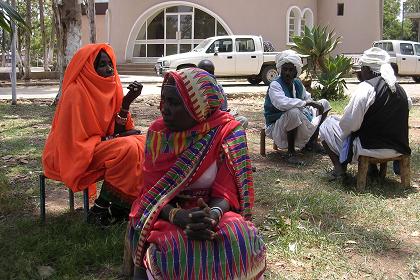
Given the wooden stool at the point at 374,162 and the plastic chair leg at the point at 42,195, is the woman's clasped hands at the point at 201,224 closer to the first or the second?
the plastic chair leg at the point at 42,195

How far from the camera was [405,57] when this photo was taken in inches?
762

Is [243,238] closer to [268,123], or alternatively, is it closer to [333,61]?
[268,123]

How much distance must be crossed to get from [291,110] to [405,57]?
15.4m

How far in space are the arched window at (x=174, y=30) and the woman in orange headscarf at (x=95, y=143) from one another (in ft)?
67.1

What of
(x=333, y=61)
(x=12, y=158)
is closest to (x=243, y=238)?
(x=12, y=158)

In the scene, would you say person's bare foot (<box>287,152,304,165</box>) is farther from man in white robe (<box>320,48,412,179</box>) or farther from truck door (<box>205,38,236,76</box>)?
truck door (<box>205,38,236,76</box>)

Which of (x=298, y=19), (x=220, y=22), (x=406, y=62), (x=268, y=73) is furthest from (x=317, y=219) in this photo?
(x=298, y=19)

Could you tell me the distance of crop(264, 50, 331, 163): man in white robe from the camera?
18.4 ft

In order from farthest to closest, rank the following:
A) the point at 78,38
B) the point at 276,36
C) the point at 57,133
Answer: the point at 276,36 < the point at 78,38 < the point at 57,133

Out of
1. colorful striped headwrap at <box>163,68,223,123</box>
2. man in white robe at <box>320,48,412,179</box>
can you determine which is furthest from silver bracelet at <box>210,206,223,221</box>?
man in white robe at <box>320,48,412,179</box>

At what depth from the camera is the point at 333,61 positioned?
11.9m

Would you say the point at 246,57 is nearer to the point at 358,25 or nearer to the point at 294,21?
the point at 294,21

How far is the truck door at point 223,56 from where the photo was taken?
17250 millimetres

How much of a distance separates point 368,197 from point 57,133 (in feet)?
8.68
